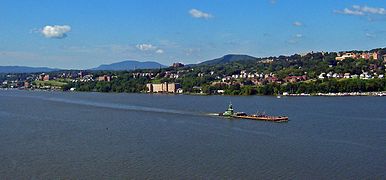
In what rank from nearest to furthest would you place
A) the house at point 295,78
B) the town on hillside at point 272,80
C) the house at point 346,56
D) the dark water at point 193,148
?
the dark water at point 193,148 → the town on hillside at point 272,80 → the house at point 295,78 → the house at point 346,56

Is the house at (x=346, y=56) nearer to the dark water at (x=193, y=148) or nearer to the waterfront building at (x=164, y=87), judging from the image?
the waterfront building at (x=164, y=87)

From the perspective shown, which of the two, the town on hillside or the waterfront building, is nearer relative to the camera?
the town on hillside

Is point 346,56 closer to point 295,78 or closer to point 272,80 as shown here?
point 295,78

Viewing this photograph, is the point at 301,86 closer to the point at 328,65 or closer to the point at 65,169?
the point at 328,65

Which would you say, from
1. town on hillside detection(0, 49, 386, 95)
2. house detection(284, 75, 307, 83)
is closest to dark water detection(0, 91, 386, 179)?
town on hillside detection(0, 49, 386, 95)

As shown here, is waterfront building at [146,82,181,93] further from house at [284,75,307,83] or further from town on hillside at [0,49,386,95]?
house at [284,75,307,83]

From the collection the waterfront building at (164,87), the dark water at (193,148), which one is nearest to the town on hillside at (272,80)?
the waterfront building at (164,87)

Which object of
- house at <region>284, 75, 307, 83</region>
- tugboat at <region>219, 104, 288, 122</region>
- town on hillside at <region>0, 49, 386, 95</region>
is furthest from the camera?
house at <region>284, 75, 307, 83</region>

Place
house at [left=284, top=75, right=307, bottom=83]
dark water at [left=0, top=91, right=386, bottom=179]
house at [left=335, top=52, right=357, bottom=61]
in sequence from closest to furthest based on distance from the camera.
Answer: dark water at [left=0, top=91, right=386, bottom=179] → house at [left=284, top=75, right=307, bottom=83] → house at [left=335, top=52, right=357, bottom=61]
